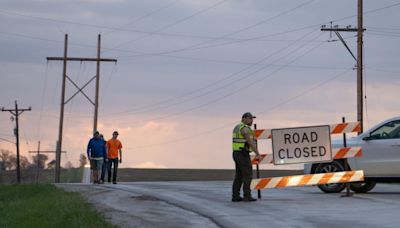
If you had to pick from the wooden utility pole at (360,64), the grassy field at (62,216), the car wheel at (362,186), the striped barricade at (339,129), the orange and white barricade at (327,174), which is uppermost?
the wooden utility pole at (360,64)

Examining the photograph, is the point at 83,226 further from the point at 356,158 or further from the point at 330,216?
the point at 356,158

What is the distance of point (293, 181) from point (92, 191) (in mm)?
5050

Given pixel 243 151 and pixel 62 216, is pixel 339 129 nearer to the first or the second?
pixel 243 151

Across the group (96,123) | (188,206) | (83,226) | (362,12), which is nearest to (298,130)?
(188,206)

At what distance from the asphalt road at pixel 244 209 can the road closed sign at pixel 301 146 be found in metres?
0.85

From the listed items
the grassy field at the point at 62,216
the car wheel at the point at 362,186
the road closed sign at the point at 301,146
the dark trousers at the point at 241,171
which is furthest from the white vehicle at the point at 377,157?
the grassy field at the point at 62,216

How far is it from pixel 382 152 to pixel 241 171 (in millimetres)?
3486

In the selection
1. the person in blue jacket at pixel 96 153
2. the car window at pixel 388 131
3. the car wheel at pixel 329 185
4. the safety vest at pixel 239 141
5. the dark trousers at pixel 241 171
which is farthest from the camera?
the person in blue jacket at pixel 96 153

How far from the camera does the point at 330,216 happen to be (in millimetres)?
12766

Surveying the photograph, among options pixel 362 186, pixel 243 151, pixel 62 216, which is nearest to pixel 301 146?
pixel 243 151

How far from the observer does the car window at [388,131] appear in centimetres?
1708

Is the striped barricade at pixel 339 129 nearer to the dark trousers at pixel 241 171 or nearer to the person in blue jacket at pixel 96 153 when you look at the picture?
the dark trousers at pixel 241 171

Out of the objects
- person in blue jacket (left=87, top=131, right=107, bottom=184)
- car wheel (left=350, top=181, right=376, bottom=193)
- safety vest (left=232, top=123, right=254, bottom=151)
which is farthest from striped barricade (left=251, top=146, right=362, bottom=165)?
person in blue jacket (left=87, top=131, right=107, bottom=184)

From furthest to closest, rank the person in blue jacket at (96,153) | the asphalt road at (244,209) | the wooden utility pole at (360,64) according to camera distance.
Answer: the wooden utility pole at (360,64) → the person in blue jacket at (96,153) → the asphalt road at (244,209)
